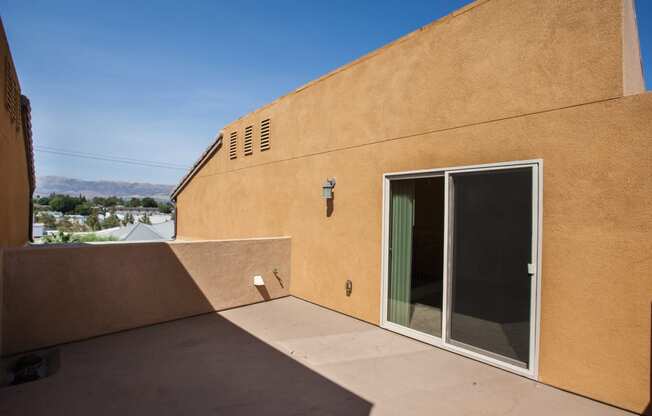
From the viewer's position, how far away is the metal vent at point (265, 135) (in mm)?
7801

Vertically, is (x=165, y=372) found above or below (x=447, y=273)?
below

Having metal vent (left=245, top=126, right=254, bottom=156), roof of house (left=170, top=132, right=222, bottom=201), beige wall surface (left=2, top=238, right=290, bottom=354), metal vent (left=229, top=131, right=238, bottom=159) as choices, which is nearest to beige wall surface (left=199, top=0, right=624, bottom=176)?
metal vent (left=245, top=126, right=254, bottom=156)

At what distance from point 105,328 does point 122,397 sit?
2011 mm

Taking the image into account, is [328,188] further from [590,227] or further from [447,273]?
[590,227]

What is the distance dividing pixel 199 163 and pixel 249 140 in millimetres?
3173

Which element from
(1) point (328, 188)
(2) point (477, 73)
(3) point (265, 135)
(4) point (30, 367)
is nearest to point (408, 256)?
(1) point (328, 188)

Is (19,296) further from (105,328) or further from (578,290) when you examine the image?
(578,290)

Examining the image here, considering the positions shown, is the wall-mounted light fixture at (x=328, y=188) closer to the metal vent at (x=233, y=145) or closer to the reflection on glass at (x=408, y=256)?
the reflection on glass at (x=408, y=256)

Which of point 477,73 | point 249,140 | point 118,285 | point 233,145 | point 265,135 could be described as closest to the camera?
point 477,73

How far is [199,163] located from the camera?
10781 mm

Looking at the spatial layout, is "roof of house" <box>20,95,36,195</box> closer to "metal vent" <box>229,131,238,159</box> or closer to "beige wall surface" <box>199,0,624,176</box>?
"metal vent" <box>229,131,238,159</box>

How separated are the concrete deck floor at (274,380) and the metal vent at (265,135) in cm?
440

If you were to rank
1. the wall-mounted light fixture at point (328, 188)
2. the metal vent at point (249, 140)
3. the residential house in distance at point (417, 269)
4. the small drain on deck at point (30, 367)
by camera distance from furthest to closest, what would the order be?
1. the metal vent at point (249, 140)
2. the wall-mounted light fixture at point (328, 188)
3. the small drain on deck at point (30, 367)
4. the residential house in distance at point (417, 269)

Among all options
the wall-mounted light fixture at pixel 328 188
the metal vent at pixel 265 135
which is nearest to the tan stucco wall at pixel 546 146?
the wall-mounted light fixture at pixel 328 188
